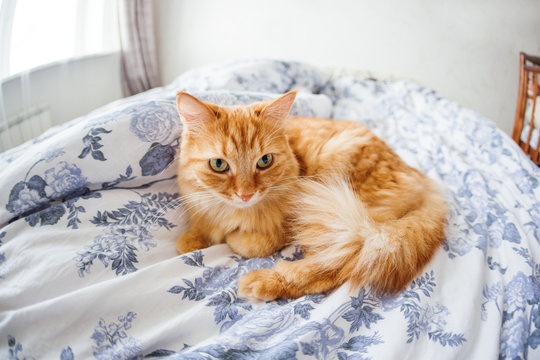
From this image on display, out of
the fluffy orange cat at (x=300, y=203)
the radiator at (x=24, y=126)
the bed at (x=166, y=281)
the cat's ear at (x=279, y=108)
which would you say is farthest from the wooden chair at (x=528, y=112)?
the radiator at (x=24, y=126)

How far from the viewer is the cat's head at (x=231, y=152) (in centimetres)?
91

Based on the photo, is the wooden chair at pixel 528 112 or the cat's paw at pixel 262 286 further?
the wooden chair at pixel 528 112

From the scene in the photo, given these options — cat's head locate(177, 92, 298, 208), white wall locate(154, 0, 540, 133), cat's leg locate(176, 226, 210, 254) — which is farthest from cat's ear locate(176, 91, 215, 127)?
white wall locate(154, 0, 540, 133)

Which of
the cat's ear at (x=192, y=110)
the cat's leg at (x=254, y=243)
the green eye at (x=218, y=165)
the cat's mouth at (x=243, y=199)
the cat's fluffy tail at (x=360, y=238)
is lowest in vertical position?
the cat's leg at (x=254, y=243)

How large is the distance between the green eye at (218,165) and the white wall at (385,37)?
221 cm

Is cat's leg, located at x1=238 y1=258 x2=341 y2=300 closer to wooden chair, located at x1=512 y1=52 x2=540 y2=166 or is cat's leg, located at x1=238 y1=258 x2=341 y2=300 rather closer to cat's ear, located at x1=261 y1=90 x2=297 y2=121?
cat's ear, located at x1=261 y1=90 x2=297 y2=121

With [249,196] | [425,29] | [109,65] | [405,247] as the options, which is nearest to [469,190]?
[405,247]

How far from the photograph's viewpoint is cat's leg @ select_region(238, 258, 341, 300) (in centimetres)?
80

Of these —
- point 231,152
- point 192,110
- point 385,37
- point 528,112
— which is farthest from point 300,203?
point 385,37

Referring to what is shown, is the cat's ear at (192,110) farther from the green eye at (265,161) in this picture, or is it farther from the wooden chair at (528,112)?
the wooden chair at (528,112)

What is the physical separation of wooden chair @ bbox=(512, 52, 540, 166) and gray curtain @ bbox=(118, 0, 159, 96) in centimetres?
286

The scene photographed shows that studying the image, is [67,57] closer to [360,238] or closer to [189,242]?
[189,242]

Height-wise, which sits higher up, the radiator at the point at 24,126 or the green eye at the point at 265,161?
the green eye at the point at 265,161

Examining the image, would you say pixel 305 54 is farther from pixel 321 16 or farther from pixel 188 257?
pixel 188 257
